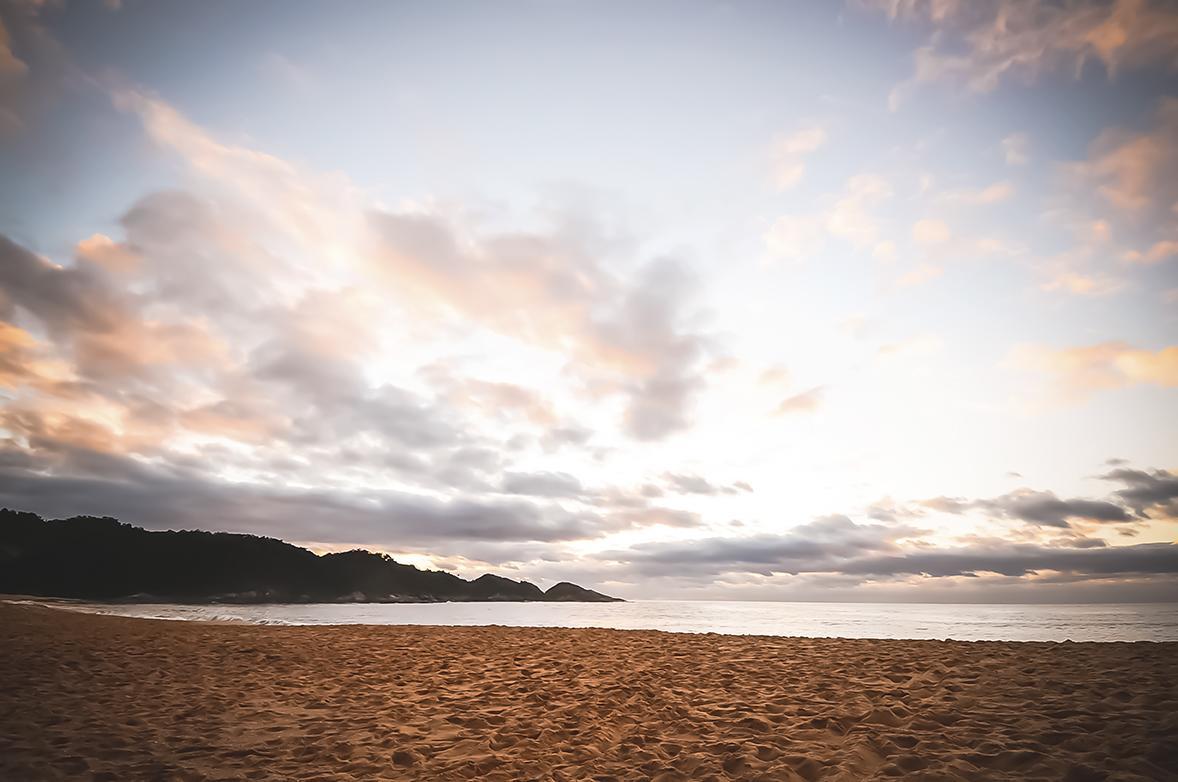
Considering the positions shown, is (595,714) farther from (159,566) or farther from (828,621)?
(159,566)

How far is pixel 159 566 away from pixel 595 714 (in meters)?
136

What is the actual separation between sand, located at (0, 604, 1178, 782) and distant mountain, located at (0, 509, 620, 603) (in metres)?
116

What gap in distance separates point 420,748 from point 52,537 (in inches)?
5583

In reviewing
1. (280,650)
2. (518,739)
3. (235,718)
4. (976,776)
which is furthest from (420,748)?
(280,650)

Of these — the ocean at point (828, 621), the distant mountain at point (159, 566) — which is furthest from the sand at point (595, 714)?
the distant mountain at point (159, 566)

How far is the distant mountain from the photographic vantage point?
93250 millimetres

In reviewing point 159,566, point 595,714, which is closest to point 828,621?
point 595,714

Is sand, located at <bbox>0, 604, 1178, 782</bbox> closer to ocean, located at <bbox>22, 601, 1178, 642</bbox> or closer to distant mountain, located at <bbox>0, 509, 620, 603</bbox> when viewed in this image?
ocean, located at <bbox>22, 601, 1178, 642</bbox>

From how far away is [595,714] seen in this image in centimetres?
738

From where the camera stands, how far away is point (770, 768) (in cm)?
518

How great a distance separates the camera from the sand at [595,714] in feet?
17.3

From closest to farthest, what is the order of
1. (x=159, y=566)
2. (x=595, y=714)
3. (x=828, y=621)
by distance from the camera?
(x=595, y=714) < (x=828, y=621) < (x=159, y=566)

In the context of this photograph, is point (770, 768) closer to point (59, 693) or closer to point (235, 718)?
point (235, 718)

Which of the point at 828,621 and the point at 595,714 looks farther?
the point at 828,621
